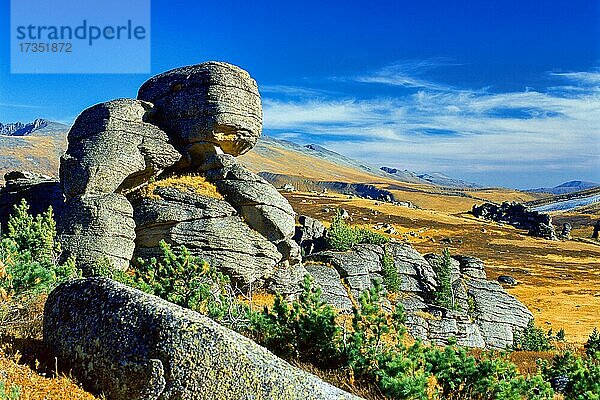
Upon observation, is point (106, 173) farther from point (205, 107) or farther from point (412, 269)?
point (412, 269)

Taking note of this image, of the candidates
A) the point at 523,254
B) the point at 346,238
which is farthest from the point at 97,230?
the point at 523,254

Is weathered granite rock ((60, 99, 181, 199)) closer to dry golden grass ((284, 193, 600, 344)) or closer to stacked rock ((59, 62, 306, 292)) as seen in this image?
stacked rock ((59, 62, 306, 292))

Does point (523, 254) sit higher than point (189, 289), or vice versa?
point (189, 289)

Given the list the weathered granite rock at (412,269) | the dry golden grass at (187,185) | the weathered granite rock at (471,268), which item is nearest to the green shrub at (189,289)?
the dry golden grass at (187,185)

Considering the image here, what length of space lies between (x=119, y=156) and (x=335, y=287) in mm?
18287

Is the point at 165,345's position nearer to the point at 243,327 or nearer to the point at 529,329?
the point at 243,327

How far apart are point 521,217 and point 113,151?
144 meters

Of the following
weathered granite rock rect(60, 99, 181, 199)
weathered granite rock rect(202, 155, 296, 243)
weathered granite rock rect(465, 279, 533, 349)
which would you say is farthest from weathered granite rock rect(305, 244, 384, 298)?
weathered granite rock rect(60, 99, 181, 199)

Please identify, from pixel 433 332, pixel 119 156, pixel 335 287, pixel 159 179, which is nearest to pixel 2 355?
pixel 119 156

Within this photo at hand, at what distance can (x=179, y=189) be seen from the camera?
3262cm

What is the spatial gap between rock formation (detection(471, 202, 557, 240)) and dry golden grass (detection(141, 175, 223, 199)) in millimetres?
116396

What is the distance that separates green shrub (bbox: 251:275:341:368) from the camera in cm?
1238

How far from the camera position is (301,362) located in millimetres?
12227

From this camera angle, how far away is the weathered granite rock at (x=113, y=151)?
99.3 ft
